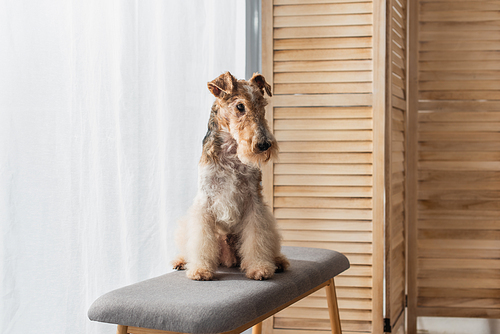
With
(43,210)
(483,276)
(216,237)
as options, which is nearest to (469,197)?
(483,276)

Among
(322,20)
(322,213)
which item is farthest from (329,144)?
(322,20)

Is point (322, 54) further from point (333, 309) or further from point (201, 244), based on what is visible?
point (201, 244)

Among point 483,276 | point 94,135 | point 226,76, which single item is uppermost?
point 226,76

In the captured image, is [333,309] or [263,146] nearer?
[263,146]

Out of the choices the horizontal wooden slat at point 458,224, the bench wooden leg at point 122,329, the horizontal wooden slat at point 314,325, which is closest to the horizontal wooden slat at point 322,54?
the horizontal wooden slat at point 458,224

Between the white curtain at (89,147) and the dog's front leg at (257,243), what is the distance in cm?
48

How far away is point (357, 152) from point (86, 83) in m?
1.25

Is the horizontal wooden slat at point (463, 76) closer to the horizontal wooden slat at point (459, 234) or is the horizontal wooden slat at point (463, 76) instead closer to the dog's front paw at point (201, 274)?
the horizontal wooden slat at point (459, 234)

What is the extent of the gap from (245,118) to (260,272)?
399 mm

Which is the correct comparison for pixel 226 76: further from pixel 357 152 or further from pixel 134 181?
pixel 357 152

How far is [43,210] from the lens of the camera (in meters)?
1.29

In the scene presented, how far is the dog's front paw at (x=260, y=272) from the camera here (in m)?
1.22

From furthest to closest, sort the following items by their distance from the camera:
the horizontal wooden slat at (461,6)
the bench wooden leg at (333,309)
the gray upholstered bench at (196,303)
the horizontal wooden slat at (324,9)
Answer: the horizontal wooden slat at (461,6) < the horizontal wooden slat at (324,9) < the bench wooden leg at (333,309) < the gray upholstered bench at (196,303)

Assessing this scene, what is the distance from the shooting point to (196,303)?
1019mm
